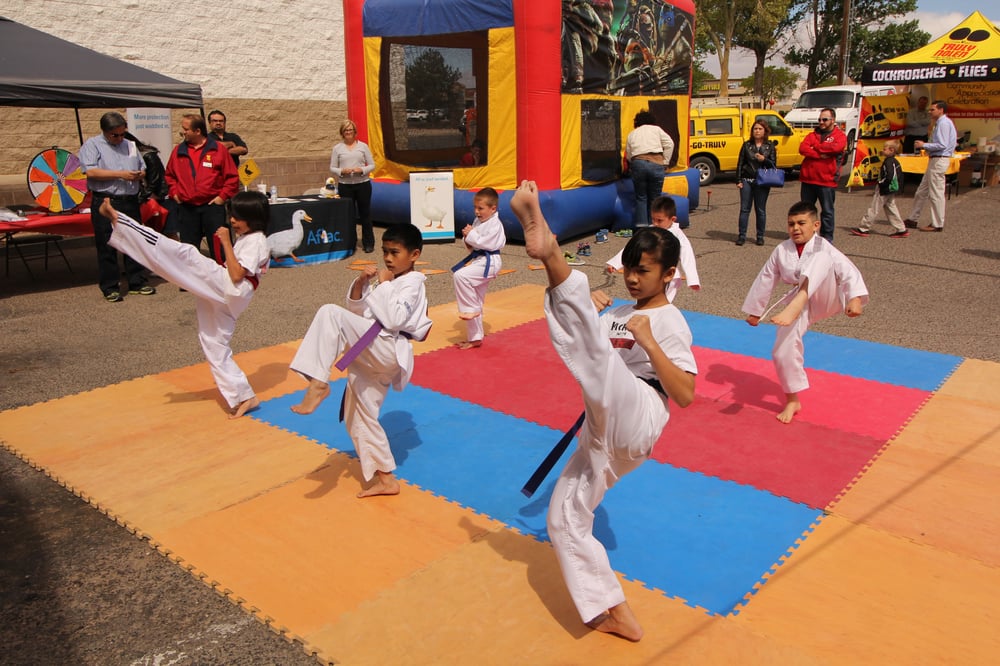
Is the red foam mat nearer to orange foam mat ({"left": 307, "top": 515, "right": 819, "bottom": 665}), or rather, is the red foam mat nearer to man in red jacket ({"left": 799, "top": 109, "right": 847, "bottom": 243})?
orange foam mat ({"left": 307, "top": 515, "right": 819, "bottom": 665})

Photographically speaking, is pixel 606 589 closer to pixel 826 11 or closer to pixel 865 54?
pixel 826 11

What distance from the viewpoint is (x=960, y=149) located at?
18344 millimetres

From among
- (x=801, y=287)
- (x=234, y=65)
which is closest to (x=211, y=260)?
(x=801, y=287)

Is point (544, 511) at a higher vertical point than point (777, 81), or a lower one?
lower

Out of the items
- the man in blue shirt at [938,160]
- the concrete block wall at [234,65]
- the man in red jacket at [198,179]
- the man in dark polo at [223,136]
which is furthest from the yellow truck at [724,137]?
the man in red jacket at [198,179]

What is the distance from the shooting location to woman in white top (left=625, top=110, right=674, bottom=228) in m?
11.0

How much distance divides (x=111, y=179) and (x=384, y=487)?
→ 18.5 feet

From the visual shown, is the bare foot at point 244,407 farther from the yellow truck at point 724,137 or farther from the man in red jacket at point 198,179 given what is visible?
the yellow truck at point 724,137

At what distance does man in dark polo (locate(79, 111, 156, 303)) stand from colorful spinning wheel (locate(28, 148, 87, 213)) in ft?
4.02

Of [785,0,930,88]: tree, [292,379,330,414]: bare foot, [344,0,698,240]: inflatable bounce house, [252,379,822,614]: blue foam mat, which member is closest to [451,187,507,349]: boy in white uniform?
[252,379,822,614]: blue foam mat

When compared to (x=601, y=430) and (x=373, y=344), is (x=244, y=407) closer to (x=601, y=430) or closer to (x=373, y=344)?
(x=373, y=344)

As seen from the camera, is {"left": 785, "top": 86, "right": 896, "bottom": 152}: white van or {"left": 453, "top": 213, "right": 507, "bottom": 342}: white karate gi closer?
{"left": 453, "top": 213, "right": 507, "bottom": 342}: white karate gi

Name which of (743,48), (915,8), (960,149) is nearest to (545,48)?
(960,149)

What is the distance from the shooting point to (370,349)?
3822 mm
